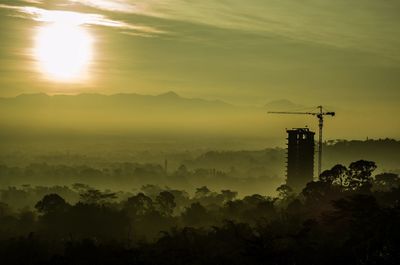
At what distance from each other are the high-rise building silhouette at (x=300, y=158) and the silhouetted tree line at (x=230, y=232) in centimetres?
2585

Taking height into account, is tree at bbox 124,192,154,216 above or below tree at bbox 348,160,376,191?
below

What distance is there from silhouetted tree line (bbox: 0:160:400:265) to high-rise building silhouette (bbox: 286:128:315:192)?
2585 centimetres

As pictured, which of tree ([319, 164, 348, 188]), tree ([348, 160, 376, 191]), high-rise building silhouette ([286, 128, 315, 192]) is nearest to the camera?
tree ([348, 160, 376, 191])

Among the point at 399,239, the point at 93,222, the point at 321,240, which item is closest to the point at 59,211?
the point at 93,222

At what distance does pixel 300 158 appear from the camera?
509ft

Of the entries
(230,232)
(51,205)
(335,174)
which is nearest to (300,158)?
(335,174)

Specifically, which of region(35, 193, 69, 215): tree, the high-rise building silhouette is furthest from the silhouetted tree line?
the high-rise building silhouette

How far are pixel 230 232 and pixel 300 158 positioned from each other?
9767 cm

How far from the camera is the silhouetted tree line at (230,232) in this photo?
134 feet

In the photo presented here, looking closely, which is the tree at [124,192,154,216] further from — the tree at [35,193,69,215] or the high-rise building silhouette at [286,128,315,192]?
the high-rise building silhouette at [286,128,315,192]

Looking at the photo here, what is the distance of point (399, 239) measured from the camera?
38.2 meters

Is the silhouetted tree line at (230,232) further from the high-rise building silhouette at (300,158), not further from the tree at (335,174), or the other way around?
the high-rise building silhouette at (300,158)

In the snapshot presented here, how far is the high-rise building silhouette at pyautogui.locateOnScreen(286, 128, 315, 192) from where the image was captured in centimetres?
15388

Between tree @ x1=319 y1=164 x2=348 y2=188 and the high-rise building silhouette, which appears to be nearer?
tree @ x1=319 y1=164 x2=348 y2=188
